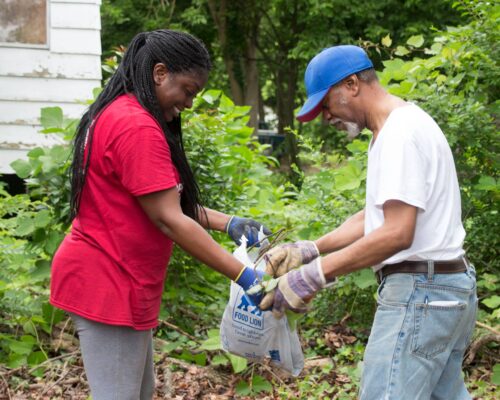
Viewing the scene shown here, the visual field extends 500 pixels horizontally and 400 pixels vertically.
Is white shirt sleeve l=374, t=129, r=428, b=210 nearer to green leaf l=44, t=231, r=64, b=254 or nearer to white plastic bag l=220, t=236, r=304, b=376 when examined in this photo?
white plastic bag l=220, t=236, r=304, b=376

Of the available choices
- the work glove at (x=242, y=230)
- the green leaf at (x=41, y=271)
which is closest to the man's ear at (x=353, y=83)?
the work glove at (x=242, y=230)

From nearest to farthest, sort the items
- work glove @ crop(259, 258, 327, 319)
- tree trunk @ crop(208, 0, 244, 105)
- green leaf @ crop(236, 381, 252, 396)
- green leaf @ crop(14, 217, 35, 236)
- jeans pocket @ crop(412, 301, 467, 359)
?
jeans pocket @ crop(412, 301, 467, 359)
work glove @ crop(259, 258, 327, 319)
green leaf @ crop(236, 381, 252, 396)
green leaf @ crop(14, 217, 35, 236)
tree trunk @ crop(208, 0, 244, 105)

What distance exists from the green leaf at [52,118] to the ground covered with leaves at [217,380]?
4.60ft

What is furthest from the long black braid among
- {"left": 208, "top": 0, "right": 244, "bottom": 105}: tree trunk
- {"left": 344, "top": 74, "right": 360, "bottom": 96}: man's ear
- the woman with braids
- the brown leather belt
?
{"left": 208, "top": 0, "right": 244, "bottom": 105}: tree trunk

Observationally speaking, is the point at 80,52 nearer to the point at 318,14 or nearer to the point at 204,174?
the point at 204,174

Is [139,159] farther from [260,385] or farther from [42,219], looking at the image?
[260,385]

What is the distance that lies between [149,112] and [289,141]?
15.4 meters

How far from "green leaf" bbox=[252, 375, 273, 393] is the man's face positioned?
226 centimetres

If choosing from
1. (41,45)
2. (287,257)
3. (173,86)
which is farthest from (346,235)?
(41,45)

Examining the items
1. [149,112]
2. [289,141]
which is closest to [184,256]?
[149,112]

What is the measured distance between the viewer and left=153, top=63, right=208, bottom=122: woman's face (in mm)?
3023

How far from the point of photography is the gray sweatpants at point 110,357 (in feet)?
9.49

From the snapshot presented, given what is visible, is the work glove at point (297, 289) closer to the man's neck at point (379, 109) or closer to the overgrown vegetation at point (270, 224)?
the man's neck at point (379, 109)

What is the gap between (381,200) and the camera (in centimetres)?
272
